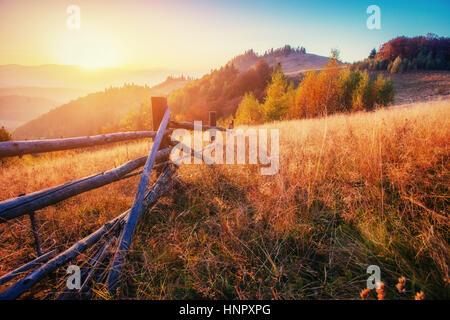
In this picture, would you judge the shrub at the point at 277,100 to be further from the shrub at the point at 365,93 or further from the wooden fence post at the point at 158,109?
the wooden fence post at the point at 158,109

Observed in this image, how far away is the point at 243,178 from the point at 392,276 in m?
1.98

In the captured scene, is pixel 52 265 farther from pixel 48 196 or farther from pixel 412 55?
pixel 412 55

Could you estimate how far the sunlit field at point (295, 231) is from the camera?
4.55ft

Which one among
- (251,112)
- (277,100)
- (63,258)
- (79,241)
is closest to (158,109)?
(79,241)

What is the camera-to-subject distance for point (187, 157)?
3904 mm

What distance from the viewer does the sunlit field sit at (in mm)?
1387

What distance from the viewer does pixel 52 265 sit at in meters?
1.46

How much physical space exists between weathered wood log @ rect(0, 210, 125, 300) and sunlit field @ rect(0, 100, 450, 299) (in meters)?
0.17

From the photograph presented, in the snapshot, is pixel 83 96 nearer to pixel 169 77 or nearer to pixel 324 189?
pixel 169 77

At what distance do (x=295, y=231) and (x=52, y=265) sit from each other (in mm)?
2216

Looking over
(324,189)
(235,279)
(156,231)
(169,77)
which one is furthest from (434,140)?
(169,77)

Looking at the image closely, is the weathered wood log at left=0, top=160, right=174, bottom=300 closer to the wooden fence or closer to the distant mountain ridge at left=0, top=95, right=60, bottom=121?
the wooden fence
